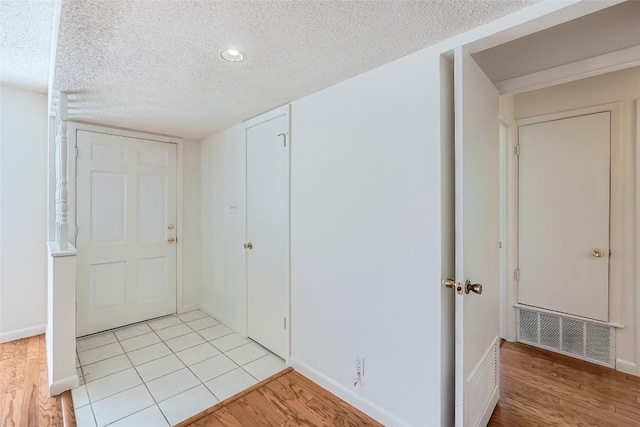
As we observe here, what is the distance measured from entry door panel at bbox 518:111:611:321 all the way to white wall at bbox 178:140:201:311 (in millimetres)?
3513

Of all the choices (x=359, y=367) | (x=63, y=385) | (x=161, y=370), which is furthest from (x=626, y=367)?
(x=63, y=385)

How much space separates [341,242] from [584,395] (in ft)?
6.39

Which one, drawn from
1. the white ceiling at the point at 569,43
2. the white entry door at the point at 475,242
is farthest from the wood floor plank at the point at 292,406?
the white ceiling at the point at 569,43

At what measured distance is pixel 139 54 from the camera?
5.30 ft

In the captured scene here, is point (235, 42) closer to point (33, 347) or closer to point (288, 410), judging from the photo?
point (288, 410)

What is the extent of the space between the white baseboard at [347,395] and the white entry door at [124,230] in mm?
2009

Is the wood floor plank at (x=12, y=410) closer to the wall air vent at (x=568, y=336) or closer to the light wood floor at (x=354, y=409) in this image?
the light wood floor at (x=354, y=409)

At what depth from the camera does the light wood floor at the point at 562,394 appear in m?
1.81

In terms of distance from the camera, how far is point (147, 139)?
3.28 m

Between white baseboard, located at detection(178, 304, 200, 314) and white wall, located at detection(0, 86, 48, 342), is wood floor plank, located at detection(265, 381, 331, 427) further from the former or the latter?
white wall, located at detection(0, 86, 48, 342)

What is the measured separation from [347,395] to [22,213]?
3.39 m

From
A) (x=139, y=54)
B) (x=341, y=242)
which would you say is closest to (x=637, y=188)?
(x=341, y=242)

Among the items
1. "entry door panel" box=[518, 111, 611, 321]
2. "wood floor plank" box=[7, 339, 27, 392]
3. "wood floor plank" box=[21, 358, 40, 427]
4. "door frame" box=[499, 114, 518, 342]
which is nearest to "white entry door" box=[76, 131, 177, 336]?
"wood floor plank" box=[7, 339, 27, 392]

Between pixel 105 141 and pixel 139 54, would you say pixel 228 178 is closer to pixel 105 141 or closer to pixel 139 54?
pixel 105 141
